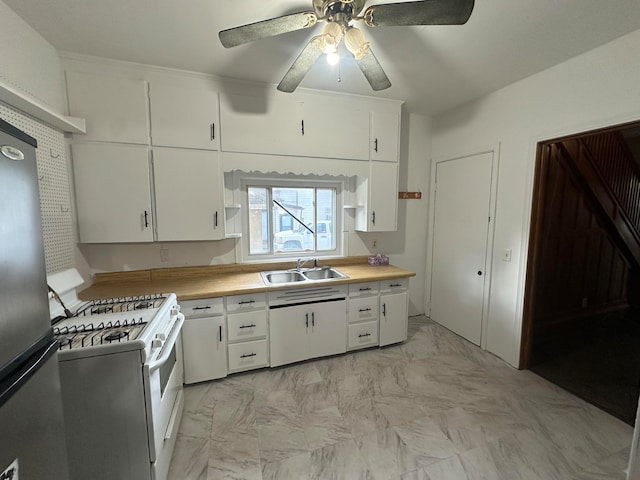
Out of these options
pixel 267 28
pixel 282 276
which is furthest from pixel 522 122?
pixel 282 276

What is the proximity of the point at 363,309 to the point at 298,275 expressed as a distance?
74cm

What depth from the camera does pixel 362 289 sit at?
8.66ft

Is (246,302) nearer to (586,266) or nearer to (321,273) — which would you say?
(321,273)

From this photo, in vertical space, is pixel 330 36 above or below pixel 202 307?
above

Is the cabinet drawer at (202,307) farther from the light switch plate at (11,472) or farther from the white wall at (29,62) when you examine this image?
the white wall at (29,62)

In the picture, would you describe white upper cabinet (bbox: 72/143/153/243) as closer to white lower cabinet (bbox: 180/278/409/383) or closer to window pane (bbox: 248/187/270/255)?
white lower cabinet (bbox: 180/278/409/383)

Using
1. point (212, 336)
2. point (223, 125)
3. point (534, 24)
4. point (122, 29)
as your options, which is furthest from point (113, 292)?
point (534, 24)

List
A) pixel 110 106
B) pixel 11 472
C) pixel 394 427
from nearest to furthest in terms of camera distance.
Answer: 1. pixel 11 472
2. pixel 394 427
3. pixel 110 106

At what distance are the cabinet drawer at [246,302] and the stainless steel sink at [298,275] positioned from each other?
10.7 inches

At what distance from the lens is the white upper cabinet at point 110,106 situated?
6.50ft

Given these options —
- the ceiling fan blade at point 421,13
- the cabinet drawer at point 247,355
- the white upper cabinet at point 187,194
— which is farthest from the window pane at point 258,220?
the ceiling fan blade at point 421,13

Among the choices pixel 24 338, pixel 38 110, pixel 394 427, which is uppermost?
pixel 38 110

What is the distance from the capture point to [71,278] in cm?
178

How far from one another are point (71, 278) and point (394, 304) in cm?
267
